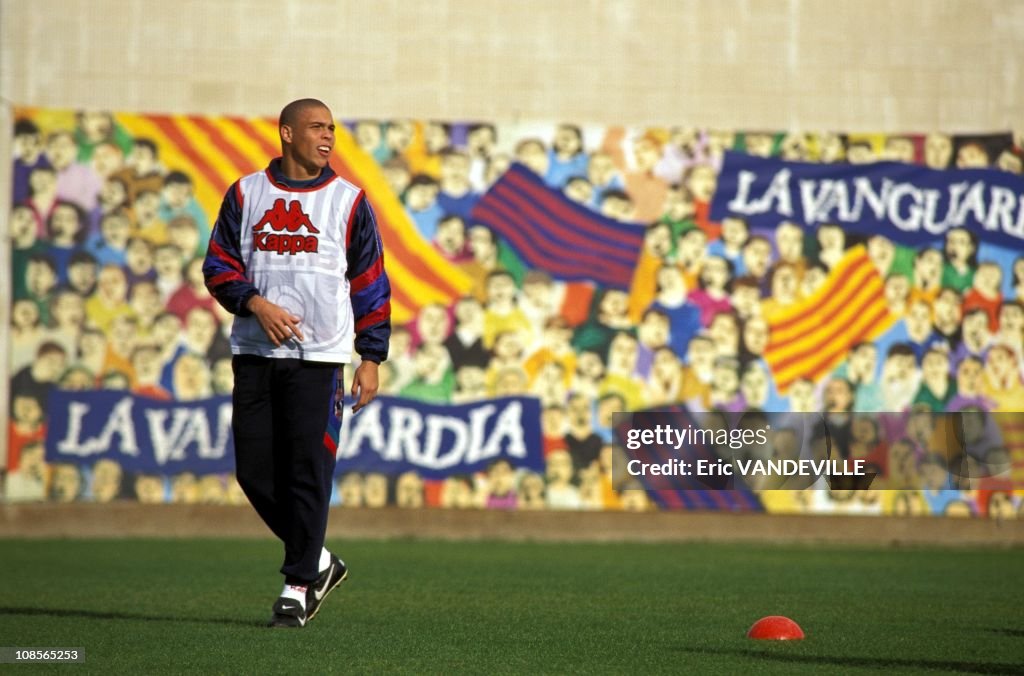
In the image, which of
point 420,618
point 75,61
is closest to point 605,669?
point 420,618

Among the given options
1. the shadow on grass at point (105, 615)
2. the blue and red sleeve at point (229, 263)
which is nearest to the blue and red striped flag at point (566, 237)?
the blue and red sleeve at point (229, 263)

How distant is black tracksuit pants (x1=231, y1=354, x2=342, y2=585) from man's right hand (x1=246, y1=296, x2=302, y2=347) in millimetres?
139

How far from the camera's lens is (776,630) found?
5.64 meters

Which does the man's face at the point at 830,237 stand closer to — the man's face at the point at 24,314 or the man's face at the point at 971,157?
the man's face at the point at 971,157

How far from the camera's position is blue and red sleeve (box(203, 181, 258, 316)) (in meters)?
5.95

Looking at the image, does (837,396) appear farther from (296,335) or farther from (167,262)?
(296,335)

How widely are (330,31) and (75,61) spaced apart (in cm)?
182

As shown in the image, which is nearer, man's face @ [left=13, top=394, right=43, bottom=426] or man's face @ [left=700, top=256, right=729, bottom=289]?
man's face @ [left=13, top=394, right=43, bottom=426]

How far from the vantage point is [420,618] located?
6277 millimetres

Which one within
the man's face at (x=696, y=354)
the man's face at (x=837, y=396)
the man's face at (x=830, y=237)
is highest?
the man's face at (x=830, y=237)

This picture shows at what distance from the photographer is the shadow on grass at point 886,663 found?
4906 mm

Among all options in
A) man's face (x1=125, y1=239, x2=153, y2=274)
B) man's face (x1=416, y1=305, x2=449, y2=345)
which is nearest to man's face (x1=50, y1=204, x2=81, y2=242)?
man's face (x1=125, y1=239, x2=153, y2=274)

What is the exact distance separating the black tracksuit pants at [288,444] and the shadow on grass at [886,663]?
1.62 metres

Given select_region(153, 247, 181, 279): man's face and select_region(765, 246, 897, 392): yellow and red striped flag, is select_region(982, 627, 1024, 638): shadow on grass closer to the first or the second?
select_region(765, 246, 897, 392): yellow and red striped flag
